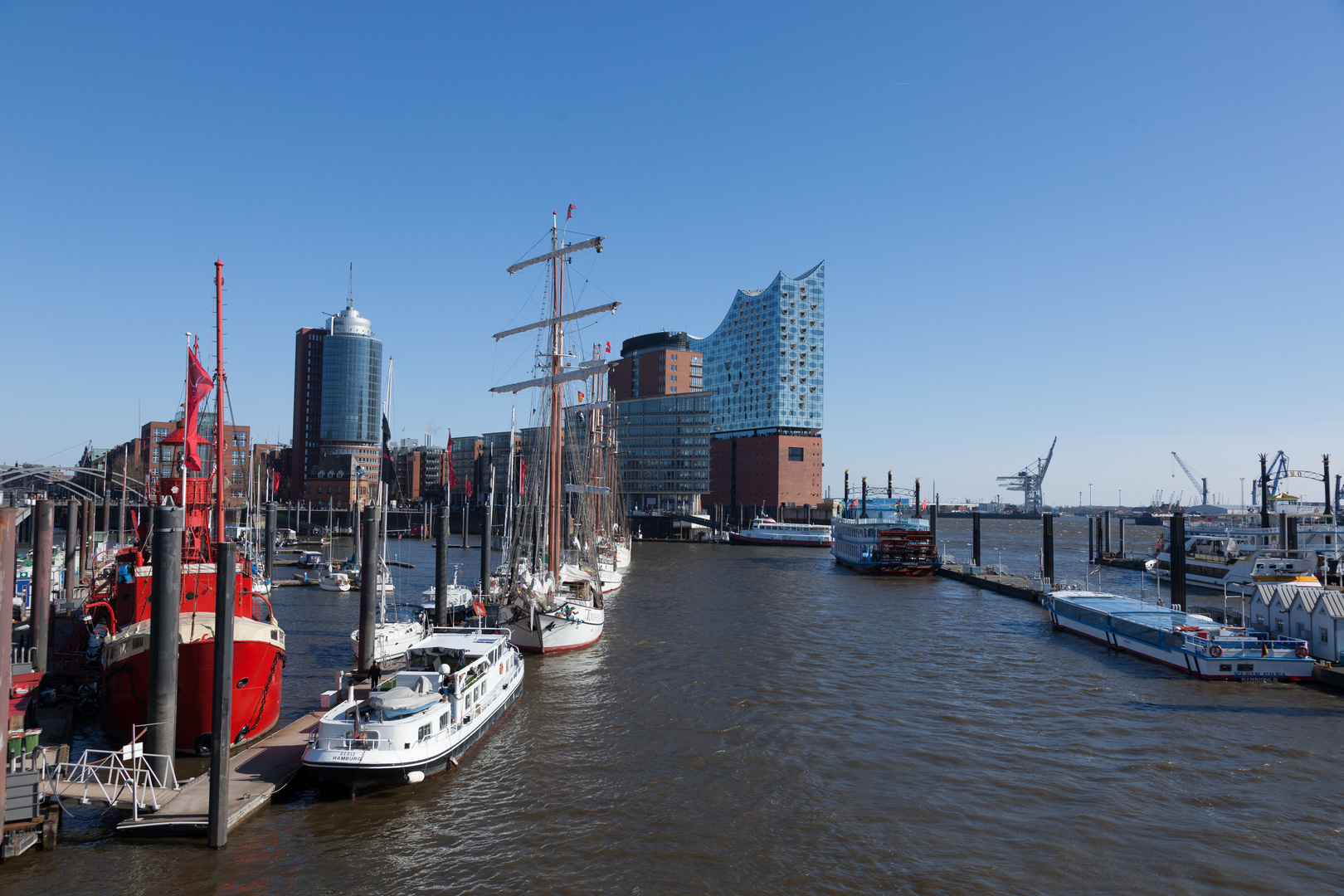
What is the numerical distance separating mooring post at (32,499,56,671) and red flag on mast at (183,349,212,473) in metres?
6.80

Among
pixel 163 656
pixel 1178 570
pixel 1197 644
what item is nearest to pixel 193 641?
pixel 163 656

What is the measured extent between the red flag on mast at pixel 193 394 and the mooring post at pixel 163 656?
4.49 m

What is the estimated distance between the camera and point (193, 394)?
21.9m

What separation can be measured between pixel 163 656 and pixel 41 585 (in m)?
10.7

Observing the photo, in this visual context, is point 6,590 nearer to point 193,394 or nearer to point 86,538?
point 193,394

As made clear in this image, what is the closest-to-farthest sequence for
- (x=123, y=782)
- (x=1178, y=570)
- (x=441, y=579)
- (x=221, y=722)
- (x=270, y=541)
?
(x=221, y=722) < (x=123, y=782) < (x=441, y=579) < (x=1178, y=570) < (x=270, y=541)

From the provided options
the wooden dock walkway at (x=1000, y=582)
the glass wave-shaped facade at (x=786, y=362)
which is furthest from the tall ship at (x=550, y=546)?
the glass wave-shaped facade at (x=786, y=362)

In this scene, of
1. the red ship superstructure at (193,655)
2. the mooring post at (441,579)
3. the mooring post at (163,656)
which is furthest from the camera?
the mooring post at (441,579)

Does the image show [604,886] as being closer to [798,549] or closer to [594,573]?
[594,573]

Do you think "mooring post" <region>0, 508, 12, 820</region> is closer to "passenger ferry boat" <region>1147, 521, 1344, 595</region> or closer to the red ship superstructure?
the red ship superstructure

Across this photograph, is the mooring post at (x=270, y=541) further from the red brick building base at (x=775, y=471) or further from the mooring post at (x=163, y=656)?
the red brick building base at (x=775, y=471)

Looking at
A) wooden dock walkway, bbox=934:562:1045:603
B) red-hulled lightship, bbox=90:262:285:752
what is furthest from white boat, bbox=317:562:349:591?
wooden dock walkway, bbox=934:562:1045:603

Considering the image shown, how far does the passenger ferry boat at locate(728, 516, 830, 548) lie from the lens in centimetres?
14725

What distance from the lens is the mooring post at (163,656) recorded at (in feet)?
59.7
